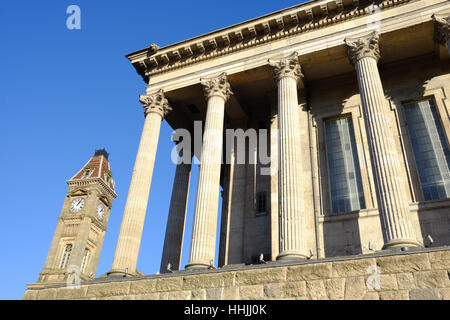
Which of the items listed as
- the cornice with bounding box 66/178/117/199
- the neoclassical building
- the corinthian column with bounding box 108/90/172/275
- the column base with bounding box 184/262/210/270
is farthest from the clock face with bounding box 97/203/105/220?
the column base with bounding box 184/262/210/270

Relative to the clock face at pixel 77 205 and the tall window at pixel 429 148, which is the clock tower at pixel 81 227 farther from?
the tall window at pixel 429 148

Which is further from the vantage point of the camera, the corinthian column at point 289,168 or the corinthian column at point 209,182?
the corinthian column at point 209,182

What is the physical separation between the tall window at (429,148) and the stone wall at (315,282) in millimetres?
10332

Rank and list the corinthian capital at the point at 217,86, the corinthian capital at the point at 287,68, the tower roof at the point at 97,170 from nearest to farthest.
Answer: the corinthian capital at the point at 287,68, the corinthian capital at the point at 217,86, the tower roof at the point at 97,170

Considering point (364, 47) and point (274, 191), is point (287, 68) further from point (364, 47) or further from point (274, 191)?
point (274, 191)

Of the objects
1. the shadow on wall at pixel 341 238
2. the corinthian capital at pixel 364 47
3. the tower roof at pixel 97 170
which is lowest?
the shadow on wall at pixel 341 238

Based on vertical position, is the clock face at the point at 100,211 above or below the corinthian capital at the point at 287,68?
above

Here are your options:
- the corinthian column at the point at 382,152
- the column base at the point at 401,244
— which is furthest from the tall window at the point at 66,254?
the column base at the point at 401,244

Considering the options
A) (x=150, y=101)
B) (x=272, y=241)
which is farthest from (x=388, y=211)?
(x=150, y=101)

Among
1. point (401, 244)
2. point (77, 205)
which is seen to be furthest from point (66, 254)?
point (401, 244)

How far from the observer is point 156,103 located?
2631cm

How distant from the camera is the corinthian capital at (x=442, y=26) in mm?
19750

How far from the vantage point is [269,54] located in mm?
23891
